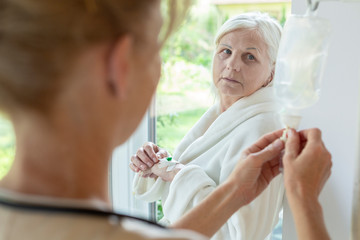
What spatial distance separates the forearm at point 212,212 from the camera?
3.47 feet

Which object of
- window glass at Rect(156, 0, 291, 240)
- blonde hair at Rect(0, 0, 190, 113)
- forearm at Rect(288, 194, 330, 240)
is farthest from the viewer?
window glass at Rect(156, 0, 291, 240)

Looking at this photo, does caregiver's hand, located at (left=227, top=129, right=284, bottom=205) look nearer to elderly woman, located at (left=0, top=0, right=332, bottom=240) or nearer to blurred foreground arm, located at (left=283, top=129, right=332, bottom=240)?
blurred foreground arm, located at (left=283, top=129, right=332, bottom=240)

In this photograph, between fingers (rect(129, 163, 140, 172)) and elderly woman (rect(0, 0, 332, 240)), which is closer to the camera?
elderly woman (rect(0, 0, 332, 240))

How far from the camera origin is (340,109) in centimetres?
142

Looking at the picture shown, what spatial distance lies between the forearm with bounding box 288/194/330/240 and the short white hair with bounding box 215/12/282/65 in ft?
2.64

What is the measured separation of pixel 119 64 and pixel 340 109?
96cm

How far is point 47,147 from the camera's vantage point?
2.10 feet

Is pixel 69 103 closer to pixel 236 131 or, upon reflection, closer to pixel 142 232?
pixel 142 232

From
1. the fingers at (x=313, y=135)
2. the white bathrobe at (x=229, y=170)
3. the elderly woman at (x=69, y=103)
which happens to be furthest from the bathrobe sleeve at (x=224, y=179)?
the elderly woman at (x=69, y=103)

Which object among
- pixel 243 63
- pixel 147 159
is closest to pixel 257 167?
pixel 243 63

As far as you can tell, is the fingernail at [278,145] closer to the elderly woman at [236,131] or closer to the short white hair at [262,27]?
the elderly woman at [236,131]

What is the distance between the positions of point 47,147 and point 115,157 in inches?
67.0

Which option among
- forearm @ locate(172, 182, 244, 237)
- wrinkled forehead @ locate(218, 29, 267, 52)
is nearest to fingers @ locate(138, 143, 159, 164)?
wrinkled forehead @ locate(218, 29, 267, 52)

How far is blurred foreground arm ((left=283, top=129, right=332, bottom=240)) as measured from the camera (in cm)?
94
